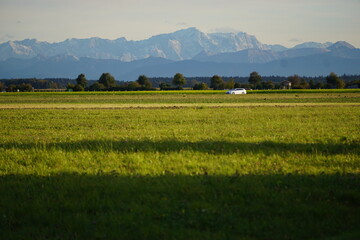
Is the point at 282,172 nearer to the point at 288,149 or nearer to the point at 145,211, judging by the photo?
the point at 288,149

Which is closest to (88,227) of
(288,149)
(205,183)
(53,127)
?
(205,183)

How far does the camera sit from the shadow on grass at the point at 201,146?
51.6ft

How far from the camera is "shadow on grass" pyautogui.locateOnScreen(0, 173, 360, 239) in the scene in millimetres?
8398

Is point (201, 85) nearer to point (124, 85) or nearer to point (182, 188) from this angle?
point (124, 85)

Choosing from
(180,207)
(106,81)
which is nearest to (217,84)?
(106,81)

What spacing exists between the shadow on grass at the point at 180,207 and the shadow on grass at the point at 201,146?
387cm

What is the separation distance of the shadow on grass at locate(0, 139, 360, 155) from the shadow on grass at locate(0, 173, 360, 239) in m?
3.87

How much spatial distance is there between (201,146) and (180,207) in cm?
711

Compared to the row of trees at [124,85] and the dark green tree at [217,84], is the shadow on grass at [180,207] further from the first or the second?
the dark green tree at [217,84]

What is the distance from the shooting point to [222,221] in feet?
28.9

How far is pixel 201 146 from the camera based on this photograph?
16.7 metres

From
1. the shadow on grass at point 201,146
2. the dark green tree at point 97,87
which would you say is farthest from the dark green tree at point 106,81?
the shadow on grass at point 201,146

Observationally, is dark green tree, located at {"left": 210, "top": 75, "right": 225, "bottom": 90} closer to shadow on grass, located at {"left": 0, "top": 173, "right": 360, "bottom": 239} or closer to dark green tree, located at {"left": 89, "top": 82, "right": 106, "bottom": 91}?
dark green tree, located at {"left": 89, "top": 82, "right": 106, "bottom": 91}

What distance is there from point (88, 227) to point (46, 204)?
76.5 inches
